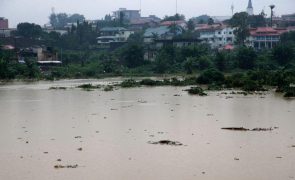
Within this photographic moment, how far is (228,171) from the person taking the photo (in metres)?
8.15

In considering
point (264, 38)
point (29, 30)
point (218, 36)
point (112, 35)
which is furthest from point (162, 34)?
point (29, 30)

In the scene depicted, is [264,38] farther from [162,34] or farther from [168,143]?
[168,143]

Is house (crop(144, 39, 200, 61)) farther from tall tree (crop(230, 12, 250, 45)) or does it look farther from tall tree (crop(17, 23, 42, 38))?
tall tree (crop(17, 23, 42, 38))

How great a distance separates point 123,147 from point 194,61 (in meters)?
A: 30.3

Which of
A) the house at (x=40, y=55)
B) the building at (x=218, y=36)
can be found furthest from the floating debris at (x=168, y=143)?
the building at (x=218, y=36)

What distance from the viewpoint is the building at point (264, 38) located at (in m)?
52.1

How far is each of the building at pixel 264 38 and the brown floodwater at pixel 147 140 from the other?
3467 centimetres

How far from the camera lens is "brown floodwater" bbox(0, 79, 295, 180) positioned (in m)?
8.24

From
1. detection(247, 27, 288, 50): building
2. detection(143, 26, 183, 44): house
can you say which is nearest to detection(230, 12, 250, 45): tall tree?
detection(247, 27, 288, 50): building

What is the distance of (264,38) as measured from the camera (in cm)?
5256

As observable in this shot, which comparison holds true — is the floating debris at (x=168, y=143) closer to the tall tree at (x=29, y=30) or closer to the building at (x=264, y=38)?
the building at (x=264, y=38)

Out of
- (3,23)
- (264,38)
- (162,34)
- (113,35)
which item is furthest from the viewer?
(3,23)

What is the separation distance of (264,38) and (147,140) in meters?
43.7

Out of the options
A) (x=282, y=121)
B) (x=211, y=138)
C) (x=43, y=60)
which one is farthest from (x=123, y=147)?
(x=43, y=60)
